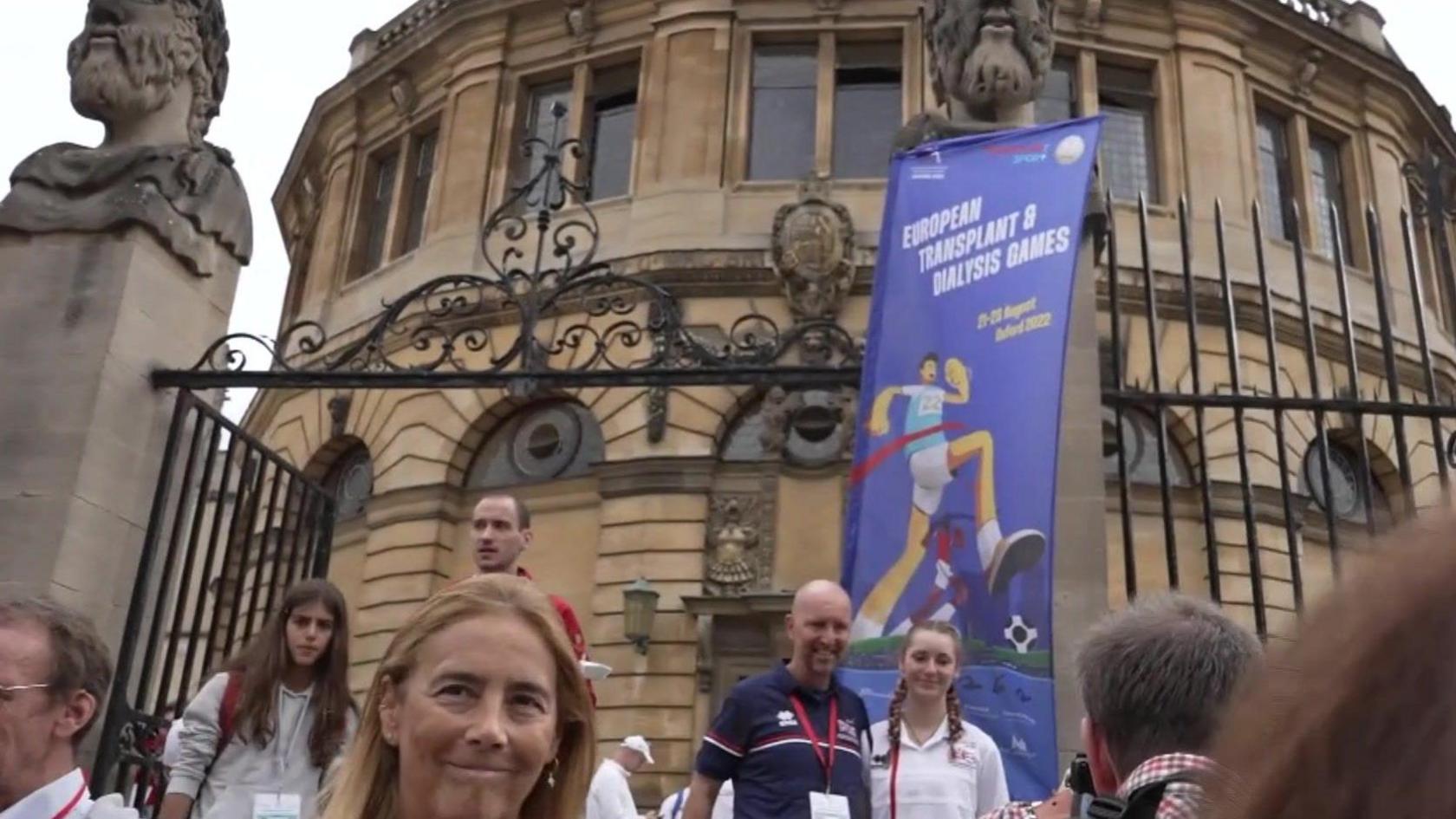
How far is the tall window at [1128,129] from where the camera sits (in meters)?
19.8

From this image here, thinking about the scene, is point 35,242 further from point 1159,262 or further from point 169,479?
point 1159,262

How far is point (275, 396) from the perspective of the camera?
21.9 meters

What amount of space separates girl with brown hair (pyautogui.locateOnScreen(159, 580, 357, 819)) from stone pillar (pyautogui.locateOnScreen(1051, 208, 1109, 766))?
2.92 meters

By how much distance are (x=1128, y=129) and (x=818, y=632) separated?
696 inches

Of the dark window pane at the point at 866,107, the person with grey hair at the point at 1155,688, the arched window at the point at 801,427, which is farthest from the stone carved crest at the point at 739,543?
the person with grey hair at the point at 1155,688

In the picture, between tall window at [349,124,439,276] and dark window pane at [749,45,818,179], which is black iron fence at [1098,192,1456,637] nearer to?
dark window pane at [749,45,818,179]

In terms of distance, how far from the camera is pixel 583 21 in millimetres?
21203

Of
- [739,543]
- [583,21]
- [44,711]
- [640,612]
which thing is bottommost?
[44,711]

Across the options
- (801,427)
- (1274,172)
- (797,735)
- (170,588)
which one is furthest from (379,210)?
(797,735)

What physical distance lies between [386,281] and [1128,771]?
2000 centimetres

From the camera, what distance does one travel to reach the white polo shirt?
14.7ft

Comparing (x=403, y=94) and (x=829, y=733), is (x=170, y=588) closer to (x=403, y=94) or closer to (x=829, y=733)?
(x=829, y=733)

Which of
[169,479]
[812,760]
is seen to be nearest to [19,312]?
[169,479]

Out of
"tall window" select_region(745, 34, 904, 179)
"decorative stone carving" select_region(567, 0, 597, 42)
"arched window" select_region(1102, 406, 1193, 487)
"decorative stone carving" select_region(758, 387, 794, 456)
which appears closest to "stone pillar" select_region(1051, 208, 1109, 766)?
"arched window" select_region(1102, 406, 1193, 487)
